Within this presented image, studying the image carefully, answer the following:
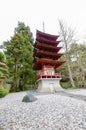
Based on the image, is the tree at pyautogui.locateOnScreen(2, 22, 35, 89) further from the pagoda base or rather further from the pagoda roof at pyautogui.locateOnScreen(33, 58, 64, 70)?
the pagoda base

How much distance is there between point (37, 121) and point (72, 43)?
21298 mm

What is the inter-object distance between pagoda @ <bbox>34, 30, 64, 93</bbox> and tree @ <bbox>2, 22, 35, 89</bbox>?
275 centimetres

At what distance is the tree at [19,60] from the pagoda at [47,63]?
2.75 meters

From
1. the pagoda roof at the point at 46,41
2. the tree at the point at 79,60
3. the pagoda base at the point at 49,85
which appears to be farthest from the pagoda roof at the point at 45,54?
the tree at the point at 79,60

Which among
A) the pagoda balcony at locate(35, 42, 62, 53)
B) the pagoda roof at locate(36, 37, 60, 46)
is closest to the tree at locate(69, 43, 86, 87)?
the pagoda roof at locate(36, 37, 60, 46)

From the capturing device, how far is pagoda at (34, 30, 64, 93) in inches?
730

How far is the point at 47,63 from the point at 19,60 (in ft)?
19.6

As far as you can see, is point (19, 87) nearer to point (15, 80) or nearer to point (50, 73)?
point (15, 80)

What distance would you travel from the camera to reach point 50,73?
65.3 feet

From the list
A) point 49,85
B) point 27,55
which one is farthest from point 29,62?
point 49,85

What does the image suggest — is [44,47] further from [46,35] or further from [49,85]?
[49,85]

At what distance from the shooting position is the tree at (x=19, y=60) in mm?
22219

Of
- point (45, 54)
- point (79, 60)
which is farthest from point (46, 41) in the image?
point (79, 60)

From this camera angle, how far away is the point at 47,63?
20.0 metres
